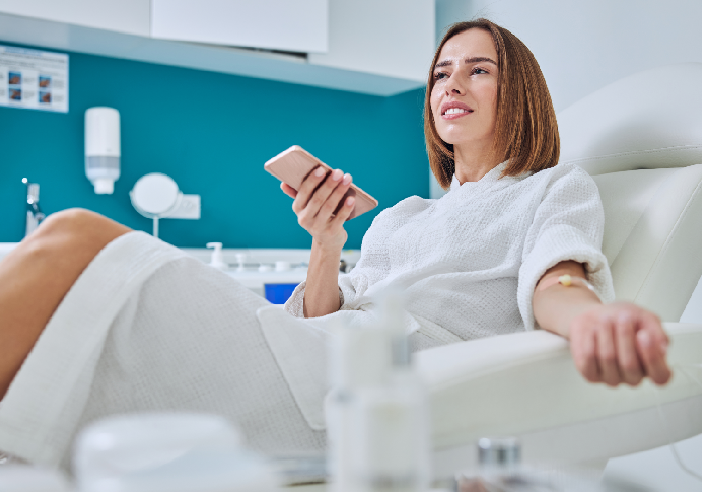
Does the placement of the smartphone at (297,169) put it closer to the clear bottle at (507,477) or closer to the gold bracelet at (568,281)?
the gold bracelet at (568,281)

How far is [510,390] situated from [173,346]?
1.38ft

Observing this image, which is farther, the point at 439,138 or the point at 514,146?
the point at 439,138

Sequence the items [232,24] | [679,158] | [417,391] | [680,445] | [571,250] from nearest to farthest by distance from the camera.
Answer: [417,391] < [571,250] < [679,158] < [680,445] < [232,24]

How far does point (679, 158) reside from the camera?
1289 mm

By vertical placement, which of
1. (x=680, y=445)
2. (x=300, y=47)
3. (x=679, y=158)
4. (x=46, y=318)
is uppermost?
(x=300, y=47)

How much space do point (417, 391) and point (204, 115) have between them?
8.74 feet

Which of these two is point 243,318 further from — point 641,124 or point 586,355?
point 641,124

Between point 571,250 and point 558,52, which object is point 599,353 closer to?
point 571,250

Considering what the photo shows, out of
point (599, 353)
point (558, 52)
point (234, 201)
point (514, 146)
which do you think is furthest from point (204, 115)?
point (599, 353)

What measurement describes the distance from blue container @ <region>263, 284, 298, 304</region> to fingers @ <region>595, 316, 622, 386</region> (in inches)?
70.3

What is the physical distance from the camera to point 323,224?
1.28m

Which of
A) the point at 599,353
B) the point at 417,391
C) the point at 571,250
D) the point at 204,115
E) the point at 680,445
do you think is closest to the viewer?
the point at 417,391

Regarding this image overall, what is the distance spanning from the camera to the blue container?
2.37m

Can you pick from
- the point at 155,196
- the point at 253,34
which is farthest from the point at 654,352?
the point at 155,196
